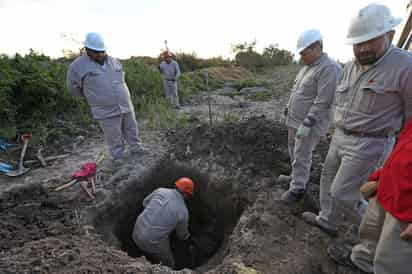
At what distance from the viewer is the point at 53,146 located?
4992 mm

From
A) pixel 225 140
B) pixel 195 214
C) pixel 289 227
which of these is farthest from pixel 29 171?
pixel 289 227

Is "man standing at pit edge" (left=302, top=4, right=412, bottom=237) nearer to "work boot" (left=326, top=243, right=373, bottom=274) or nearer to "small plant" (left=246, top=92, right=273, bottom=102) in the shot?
"work boot" (left=326, top=243, right=373, bottom=274)

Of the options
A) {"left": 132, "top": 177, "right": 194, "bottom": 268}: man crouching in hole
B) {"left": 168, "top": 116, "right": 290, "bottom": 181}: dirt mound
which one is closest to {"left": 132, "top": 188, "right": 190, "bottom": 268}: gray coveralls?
{"left": 132, "top": 177, "right": 194, "bottom": 268}: man crouching in hole

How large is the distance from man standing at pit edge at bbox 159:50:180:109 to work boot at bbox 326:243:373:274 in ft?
21.4

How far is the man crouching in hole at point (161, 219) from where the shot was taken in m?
3.05

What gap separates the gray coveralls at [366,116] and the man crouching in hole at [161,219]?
69.2 inches

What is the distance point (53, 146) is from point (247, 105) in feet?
17.9

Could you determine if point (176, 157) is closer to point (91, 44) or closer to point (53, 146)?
point (91, 44)

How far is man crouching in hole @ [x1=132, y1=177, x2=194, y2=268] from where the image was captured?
3.05m

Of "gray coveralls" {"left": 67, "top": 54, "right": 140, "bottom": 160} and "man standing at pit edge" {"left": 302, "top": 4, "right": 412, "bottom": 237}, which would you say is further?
"gray coveralls" {"left": 67, "top": 54, "right": 140, "bottom": 160}

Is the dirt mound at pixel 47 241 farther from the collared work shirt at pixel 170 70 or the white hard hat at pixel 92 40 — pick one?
the collared work shirt at pixel 170 70

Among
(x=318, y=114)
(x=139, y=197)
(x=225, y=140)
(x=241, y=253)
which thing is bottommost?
(x=139, y=197)

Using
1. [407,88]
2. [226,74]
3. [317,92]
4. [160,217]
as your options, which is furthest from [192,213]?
[226,74]

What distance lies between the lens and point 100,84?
360 centimetres
